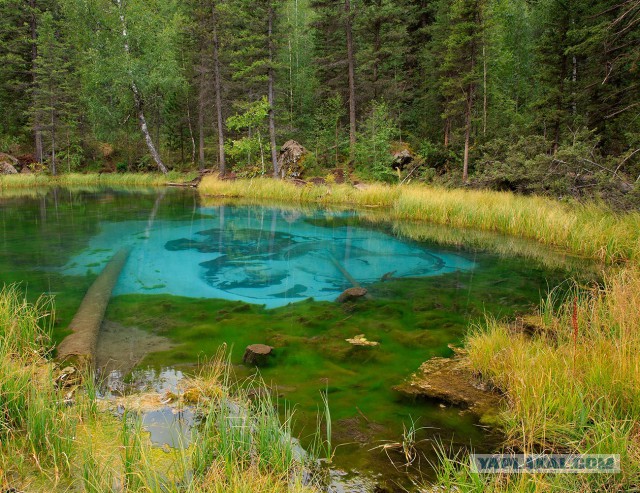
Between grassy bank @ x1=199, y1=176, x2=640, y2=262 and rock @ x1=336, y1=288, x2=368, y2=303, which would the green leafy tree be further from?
rock @ x1=336, y1=288, x2=368, y2=303

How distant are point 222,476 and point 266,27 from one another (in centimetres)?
2357

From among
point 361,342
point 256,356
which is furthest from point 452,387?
point 256,356

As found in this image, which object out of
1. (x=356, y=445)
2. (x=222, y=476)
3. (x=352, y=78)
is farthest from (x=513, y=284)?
(x=352, y=78)

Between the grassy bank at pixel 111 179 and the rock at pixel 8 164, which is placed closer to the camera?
the rock at pixel 8 164

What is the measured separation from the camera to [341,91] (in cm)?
2556

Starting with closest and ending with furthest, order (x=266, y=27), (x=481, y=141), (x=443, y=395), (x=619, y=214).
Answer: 1. (x=443, y=395)
2. (x=619, y=214)
3. (x=481, y=141)
4. (x=266, y=27)

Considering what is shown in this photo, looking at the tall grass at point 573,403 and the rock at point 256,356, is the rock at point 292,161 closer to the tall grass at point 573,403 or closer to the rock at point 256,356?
the rock at point 256,356

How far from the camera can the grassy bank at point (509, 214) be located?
8383 millimetres

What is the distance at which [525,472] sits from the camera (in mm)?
2217

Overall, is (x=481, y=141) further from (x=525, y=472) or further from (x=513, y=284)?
(x=525, y=472)

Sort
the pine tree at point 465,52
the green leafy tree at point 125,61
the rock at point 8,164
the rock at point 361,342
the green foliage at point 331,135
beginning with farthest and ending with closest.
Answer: the green leafy tree at point 125,61 → the rock at point 8,164 → the green foliage at point 331,135 → the pine tree at point 465,52 → the rock at point 361,342

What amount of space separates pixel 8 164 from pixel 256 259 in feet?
88.0

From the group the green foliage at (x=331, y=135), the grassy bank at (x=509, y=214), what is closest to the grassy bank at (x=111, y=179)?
the green foliage at (x=331, y=135)

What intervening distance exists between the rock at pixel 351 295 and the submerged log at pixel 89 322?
3.45 m
